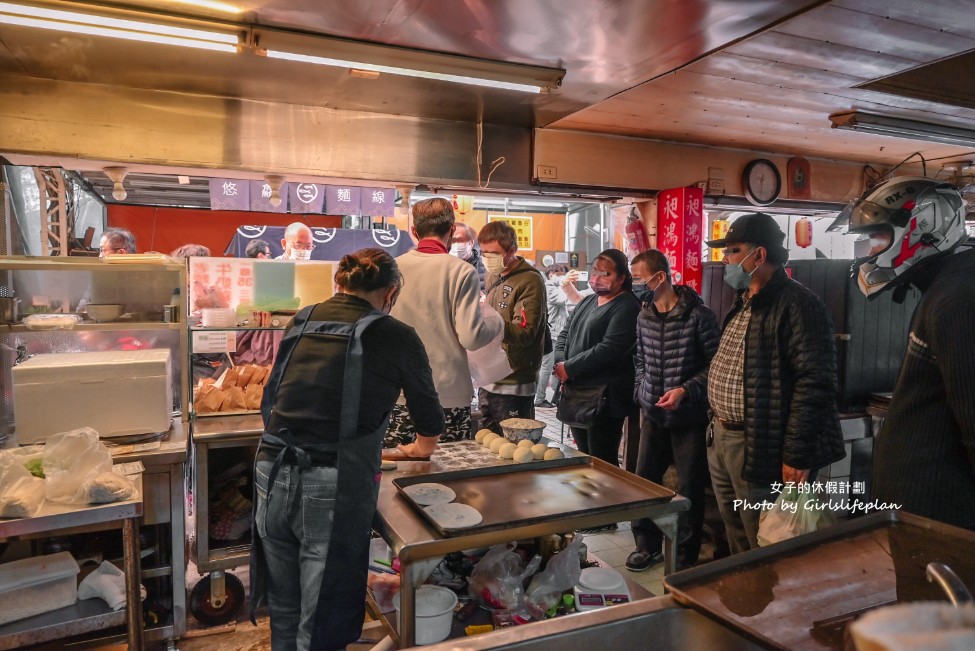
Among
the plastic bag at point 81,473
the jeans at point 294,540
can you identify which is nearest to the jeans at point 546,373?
the jeans at point 294,540

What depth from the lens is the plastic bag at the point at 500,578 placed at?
7.14 feet

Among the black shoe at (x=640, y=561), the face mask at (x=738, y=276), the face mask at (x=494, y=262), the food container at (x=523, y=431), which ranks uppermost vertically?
the face mask at (x=494, y=262)

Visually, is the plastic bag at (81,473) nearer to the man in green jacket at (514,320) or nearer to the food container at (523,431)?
the food container at (523,431)

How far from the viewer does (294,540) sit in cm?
218

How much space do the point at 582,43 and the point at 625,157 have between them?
2021 millimetres

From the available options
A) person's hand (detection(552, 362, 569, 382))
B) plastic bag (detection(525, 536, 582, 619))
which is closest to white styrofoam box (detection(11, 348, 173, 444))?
plastic bag (detection(525, 536, 582, 619))

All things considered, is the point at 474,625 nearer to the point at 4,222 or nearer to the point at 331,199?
the point at 4,222

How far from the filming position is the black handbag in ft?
13.3

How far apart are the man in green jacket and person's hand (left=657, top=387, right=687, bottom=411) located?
763 mm

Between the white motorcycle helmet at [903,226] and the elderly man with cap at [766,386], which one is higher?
the white motorcycle helmet at [903,226]

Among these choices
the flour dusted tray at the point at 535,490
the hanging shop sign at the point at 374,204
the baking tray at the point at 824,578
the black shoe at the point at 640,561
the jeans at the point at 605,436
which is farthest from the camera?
the hanging shop sign at the point at 374,204

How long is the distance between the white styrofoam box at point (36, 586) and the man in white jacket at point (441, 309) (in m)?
1.40

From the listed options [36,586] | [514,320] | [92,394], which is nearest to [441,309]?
[514,320]

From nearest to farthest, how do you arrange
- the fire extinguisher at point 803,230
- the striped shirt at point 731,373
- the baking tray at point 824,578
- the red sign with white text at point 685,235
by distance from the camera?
1. the baking tray at point 824,578
2. the striped shirt at point 731,373
3. the red sign with white text at point 685,235
4. the fire extinguisher at point 803,230
